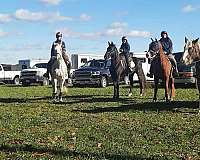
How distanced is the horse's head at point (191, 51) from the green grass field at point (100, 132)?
161 centimetres

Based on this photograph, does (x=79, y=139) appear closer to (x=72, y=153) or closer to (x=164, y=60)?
(x=72, y=153)

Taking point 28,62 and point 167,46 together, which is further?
point 28,62

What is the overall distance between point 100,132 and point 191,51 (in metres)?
6.11

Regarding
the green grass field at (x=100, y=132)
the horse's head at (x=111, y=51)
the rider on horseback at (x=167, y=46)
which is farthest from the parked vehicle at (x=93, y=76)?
the green grass field at (x=100, y=132)

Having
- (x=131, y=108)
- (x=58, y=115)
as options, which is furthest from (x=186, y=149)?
(x=131, y=108)

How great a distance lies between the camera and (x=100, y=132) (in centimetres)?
1095

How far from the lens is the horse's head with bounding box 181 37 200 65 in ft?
51.5

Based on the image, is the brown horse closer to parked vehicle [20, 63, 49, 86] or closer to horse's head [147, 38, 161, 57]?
horse's head [147, 38, 161, 57]

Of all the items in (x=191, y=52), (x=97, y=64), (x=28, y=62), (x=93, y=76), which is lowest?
(x=93, y=76)

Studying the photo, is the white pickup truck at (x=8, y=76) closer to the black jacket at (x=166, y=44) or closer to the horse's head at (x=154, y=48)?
the black jacket at (x=166, y=44)

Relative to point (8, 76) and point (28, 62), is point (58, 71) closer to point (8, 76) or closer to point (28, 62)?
point (8, 76)

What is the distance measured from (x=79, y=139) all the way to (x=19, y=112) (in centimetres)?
541

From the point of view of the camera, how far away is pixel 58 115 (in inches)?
560

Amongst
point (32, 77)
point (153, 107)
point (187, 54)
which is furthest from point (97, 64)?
point (187, 54)
